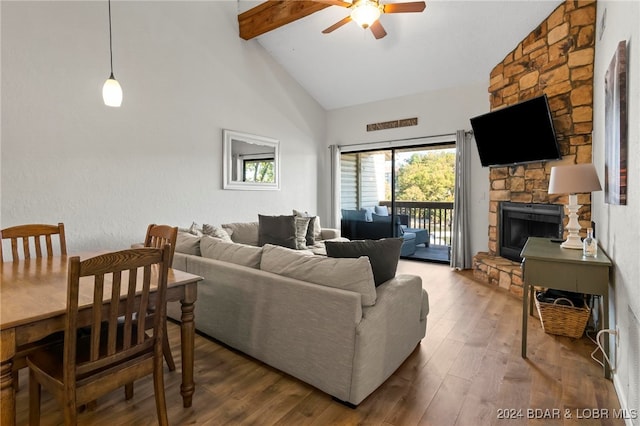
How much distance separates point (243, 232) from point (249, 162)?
121 centimetres

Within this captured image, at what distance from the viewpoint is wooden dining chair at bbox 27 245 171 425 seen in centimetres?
133

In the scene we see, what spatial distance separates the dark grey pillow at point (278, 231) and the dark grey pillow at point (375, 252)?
2.23 metres

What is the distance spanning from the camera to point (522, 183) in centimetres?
425

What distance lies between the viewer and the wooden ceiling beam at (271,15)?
169 inches

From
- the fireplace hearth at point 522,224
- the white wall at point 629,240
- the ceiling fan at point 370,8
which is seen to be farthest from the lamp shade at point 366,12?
the fireplace hearth at point 522,224

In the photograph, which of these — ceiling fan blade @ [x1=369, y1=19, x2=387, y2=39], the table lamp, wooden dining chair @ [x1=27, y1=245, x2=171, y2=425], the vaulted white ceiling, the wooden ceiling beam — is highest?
the wooden ceiling beam

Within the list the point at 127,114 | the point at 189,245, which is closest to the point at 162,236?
the point at 189,245

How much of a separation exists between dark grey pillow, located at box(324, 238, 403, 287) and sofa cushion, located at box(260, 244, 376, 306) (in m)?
0.12

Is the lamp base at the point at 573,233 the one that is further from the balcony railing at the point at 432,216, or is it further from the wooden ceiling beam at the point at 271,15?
the wooden ceiling beam at the point at 271,15

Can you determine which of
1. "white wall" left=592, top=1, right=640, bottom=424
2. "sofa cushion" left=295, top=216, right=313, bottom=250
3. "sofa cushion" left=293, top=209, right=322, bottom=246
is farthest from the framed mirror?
"white wall" left=592, top=1, right=640, bottom=424

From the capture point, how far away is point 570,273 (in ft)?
7.50

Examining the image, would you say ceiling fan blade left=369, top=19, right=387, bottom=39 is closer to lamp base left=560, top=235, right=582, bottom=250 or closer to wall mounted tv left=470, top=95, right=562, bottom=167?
wall mounted tv left=470, top=95, right=562, bottom=167

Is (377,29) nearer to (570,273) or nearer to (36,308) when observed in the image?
(570,273)

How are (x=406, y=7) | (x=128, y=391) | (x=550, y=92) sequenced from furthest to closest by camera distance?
(x=550, y=92) → (x=406, y=7) → (x=128, y=391)
